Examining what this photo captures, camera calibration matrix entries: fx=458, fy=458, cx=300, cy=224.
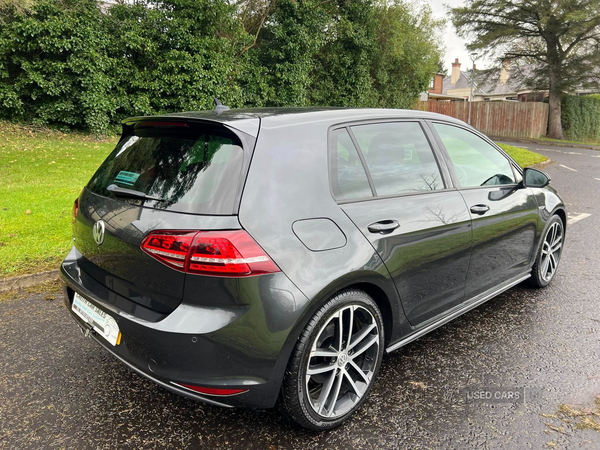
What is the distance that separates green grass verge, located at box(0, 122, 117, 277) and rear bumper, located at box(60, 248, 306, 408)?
9.62ft

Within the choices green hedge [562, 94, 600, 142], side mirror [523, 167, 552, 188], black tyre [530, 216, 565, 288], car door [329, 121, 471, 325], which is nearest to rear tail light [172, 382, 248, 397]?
car door [329, 121, 471, 325]

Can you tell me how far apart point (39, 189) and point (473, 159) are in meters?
7.26

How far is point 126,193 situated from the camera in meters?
2.39

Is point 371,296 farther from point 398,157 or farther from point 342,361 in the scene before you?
point 398,157

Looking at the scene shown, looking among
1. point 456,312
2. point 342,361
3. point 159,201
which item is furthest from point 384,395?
point 159,201

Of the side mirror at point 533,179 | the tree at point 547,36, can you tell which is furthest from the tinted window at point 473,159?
the tree at point 547,36

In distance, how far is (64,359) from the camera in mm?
3053

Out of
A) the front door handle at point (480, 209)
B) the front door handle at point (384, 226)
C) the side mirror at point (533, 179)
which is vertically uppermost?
the side mirror at point (533, 179)

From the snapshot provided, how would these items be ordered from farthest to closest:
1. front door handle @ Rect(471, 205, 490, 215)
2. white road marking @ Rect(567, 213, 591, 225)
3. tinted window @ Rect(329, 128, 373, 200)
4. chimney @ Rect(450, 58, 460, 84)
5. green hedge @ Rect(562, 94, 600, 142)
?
1. chimney @ Rect(450, 58, 460, 84)
2. green hedge @ Rect(562, 94, 600, 142)
3. white road marking @ Rect(567, 213, 591, 225)
4. front door handle @ Rect(471, 205, 490, 215)
5. tinted window @ Rect(329, 128, 373, 200)

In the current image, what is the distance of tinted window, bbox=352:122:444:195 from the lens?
8.97ft

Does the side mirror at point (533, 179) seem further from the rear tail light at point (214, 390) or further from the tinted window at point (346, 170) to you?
the rear tail light at point (214, 390)

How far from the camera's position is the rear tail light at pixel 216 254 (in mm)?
2002

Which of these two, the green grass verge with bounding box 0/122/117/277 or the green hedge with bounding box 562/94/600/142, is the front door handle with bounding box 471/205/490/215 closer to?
the green grass verge with bounding box 0/122/117/277

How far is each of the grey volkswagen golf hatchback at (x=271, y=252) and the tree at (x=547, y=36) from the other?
30.2 m
